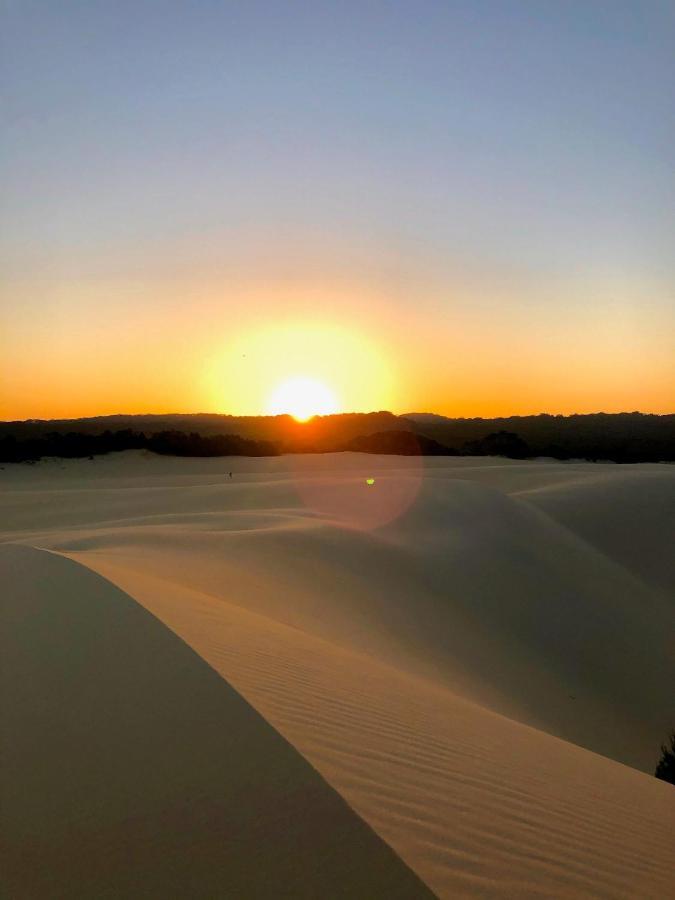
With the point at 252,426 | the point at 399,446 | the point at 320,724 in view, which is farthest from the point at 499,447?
the point at 252,426

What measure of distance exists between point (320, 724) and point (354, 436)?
6828cm

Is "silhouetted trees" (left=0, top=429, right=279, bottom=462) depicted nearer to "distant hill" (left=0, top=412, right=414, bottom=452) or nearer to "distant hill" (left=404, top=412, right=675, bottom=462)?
"distant hill" (left=404, top=412, right=675, bottom=462)

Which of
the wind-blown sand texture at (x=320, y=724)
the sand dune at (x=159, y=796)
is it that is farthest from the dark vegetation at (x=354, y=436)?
the sand dune at (x=159, y=796)

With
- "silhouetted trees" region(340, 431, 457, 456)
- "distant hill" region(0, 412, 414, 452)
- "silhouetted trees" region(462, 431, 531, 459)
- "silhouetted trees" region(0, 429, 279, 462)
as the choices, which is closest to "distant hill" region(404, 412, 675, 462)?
"distant hill" region(0, 412, 414, 452)

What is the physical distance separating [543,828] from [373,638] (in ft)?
15.9

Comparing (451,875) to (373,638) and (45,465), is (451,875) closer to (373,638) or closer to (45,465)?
(373,638)

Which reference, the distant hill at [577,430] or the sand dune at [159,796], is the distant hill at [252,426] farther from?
the sand dune at [159,796]

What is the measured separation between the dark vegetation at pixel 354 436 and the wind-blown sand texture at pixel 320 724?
25935 mm

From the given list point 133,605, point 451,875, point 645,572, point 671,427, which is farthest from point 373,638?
point 671,427

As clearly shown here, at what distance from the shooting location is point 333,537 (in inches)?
476

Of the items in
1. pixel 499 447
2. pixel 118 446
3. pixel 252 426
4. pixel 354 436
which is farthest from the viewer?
pixel 252 426

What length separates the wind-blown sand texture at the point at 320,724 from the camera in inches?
96.6

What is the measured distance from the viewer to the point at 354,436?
71.8 meters

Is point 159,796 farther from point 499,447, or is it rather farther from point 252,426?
point 252,426
